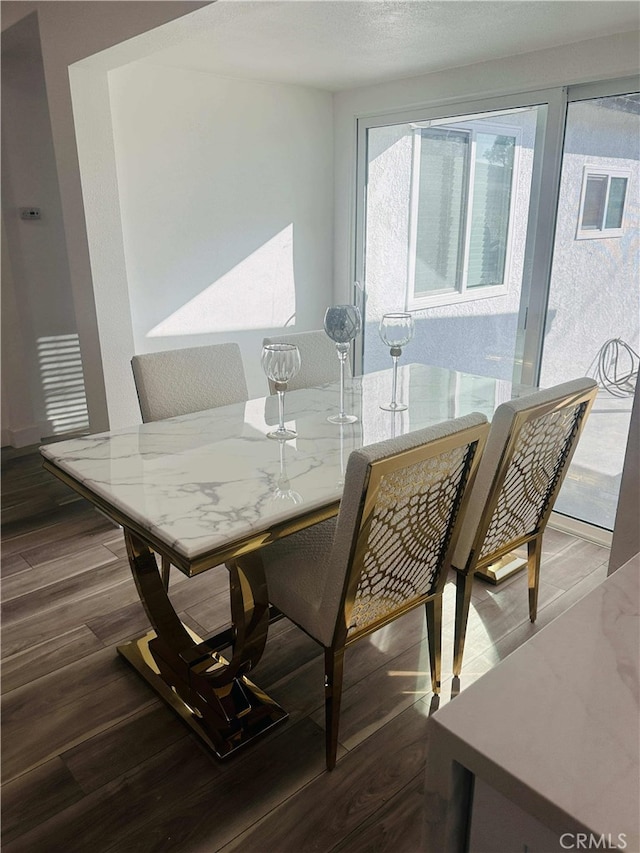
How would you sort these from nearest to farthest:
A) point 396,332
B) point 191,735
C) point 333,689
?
point 333,689 → point 191,735 → point 396,332

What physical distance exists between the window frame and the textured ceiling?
311 millimetres

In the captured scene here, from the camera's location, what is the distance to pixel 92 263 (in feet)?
9.70

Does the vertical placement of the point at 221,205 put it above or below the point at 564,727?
above

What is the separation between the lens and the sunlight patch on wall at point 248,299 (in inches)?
146

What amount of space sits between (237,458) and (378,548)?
1.74ft

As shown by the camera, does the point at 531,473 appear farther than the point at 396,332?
No

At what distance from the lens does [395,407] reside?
2.39m

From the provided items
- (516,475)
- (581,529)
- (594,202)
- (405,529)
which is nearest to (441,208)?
(594,202)

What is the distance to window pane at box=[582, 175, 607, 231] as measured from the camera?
109 inches

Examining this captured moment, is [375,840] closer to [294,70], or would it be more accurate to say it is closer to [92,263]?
[92,263]

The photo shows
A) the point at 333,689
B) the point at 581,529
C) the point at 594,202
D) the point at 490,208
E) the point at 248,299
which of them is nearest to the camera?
the point at 333,689

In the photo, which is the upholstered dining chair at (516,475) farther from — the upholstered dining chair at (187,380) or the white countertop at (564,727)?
the upholstered dining chair at (187,380)

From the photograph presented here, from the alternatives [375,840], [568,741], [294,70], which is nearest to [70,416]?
[294,70]

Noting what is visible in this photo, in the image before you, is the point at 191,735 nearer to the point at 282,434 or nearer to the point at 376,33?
the point at 282,434
